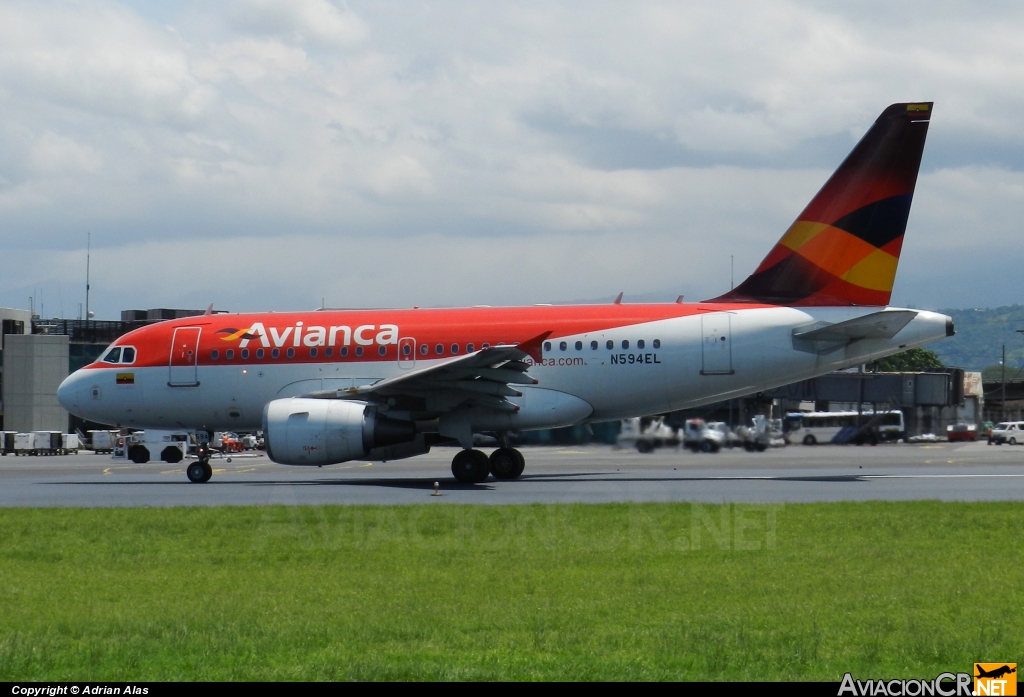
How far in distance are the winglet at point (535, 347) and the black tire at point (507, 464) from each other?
2.30 metres

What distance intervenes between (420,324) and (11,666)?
19405 mm

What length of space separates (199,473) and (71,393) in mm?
5009

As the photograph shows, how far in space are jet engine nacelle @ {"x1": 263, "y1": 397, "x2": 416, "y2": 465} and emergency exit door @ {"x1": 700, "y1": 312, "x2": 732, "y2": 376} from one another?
22.4 ft

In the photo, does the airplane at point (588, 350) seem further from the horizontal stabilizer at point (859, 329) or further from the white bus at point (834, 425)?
the white bus at point (834, 425)

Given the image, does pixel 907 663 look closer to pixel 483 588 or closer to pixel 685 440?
pixel 483 588

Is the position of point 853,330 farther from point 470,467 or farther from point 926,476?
point 470,467

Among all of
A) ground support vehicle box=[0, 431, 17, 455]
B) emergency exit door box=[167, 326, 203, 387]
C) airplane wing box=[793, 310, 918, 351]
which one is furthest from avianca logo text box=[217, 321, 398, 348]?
ground support vehicle box=[0, 431, 17, 455]

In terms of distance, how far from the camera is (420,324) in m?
26.8

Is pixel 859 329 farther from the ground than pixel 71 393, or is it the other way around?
pixel 859 329

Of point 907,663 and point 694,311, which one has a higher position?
point 694,311

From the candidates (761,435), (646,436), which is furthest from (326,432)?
(761,435)

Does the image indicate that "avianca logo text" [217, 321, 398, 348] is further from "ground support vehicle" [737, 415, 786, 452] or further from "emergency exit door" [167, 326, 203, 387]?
"ground support vehicle" [737, 415, 786, 452]

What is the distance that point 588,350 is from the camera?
84.6 ft

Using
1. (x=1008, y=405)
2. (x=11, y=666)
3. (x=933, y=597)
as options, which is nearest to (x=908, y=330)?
(x=933, y=597)
